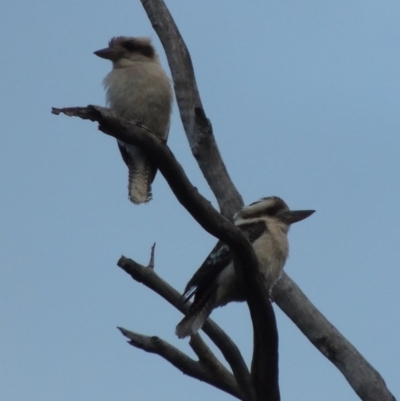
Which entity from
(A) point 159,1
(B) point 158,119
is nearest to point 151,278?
(A) point 159,1

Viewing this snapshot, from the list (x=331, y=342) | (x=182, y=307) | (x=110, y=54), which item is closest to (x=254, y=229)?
(x=182, y=307)

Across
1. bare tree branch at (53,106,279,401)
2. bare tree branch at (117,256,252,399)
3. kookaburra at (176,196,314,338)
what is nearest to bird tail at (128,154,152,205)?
kookaburra at (176,196,314,338)

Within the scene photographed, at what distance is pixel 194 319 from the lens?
438 cm

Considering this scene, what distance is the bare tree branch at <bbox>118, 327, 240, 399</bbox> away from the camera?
14.6 feet

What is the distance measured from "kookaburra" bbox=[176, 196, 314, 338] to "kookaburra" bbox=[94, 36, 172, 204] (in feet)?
5.18

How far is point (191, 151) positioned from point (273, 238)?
732 mm

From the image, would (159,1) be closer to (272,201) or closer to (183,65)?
(183,65)

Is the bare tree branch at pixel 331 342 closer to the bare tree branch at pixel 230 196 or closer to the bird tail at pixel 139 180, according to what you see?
the bare tree branch at pixel 230 196

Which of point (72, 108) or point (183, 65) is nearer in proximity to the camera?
point (72, 108)

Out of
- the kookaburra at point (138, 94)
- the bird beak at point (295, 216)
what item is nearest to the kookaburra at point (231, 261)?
the bird beak at point (295, 216)

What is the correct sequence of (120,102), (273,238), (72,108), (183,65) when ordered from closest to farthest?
1. (72,108)
2. (273,238)
3. (183,65)
4. (120,102)

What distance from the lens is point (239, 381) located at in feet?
14.3

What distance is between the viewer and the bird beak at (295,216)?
16.9 feet

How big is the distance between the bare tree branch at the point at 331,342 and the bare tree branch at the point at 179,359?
1.69ft
